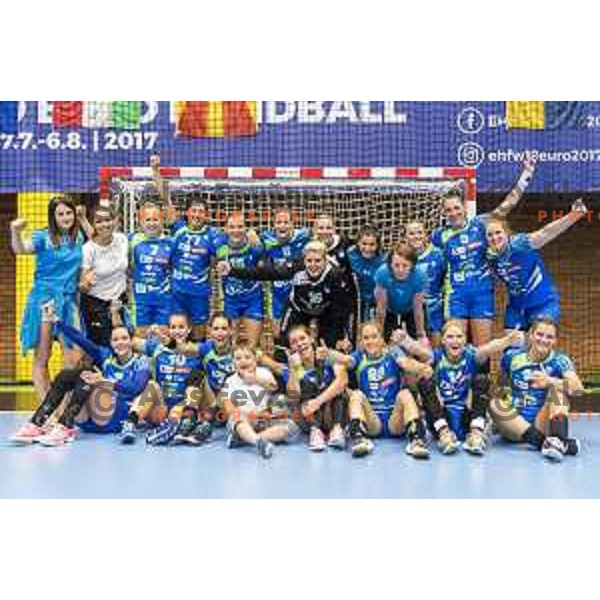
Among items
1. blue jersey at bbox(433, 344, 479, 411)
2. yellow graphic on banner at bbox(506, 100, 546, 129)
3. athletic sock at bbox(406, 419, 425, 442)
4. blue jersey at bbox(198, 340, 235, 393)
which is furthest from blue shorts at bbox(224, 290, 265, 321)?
yellow graphic on banner at bbox(506, 100, 546, 129)

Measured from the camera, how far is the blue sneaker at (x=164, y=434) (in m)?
6.39

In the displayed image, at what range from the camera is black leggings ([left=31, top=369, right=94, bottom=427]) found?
650 cm

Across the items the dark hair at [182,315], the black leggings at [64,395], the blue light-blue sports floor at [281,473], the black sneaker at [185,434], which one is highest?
the dark hair at [182,315]

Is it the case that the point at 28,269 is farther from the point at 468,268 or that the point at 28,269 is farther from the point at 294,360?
the point at 468,268

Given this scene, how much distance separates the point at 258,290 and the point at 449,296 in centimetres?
153

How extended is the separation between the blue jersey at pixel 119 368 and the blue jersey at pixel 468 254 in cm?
249

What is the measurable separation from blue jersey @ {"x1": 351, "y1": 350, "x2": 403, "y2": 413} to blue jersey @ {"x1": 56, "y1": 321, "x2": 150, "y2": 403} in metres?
1.54

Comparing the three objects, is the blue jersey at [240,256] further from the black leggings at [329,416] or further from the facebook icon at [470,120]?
the facebook icon at [470,120]

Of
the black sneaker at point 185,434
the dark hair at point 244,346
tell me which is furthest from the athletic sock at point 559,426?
the black sneaker at point 185,434

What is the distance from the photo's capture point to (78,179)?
9.23 metres

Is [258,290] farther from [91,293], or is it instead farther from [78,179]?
[78,179]

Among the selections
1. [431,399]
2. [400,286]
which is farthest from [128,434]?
[400,286]

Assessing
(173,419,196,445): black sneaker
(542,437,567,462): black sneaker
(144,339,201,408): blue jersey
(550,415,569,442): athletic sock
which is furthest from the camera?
(144,339,201,408): blue jersey

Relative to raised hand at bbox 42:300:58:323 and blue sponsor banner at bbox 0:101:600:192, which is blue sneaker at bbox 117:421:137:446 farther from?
blue sponsor banner at bbox 0:101:600:192
